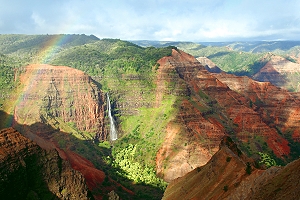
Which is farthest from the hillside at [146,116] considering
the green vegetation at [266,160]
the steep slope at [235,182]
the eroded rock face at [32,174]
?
the eroded rock face at [32,174]

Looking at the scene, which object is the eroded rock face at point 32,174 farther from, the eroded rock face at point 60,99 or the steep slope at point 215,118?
the eroded rock face at point 60,99

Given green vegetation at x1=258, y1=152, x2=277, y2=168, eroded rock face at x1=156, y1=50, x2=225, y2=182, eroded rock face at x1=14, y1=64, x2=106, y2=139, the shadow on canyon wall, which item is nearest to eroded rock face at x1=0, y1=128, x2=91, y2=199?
the shadow on canyon wall

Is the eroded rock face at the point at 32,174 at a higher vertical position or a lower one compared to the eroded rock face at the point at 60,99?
higher

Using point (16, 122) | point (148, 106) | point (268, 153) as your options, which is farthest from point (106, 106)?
point (268, 153)

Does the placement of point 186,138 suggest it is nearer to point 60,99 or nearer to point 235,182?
point 60,99

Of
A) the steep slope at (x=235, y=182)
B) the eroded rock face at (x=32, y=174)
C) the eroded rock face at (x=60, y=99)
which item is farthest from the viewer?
the eroded rock face at (x=60, y=99)
